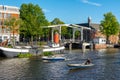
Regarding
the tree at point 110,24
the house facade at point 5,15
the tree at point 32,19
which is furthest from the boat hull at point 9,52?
the tree at point 110,24

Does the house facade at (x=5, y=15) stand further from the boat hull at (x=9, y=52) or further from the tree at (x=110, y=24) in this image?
the tree at (x=110, y=24)

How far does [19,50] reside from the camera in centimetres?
10194

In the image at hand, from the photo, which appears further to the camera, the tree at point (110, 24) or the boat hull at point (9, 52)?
the tree at point (110, 24)

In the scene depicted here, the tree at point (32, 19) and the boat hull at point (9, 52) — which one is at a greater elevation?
the tree at point (32, 19)

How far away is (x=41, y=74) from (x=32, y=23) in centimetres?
9333

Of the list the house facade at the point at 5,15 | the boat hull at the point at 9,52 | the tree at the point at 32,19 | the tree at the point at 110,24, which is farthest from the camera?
the tree at the point at 110,24

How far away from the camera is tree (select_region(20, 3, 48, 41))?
154 m

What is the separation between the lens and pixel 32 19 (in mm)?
155000

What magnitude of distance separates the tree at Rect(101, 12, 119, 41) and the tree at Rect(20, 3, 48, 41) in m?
38.2

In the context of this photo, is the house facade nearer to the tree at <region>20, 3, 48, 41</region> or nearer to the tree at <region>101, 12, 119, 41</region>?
the tree at <region>20, 3, 48, 41</region>

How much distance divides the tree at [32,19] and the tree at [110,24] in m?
38.2

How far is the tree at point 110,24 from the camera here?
18262cm

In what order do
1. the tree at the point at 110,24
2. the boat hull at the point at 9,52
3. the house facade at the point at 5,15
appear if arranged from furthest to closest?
the tree at the point at 110,24
the house facade at the point at 5,15
the boat hull at the point at 9,52

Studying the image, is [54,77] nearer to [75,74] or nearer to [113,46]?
[75,74]
